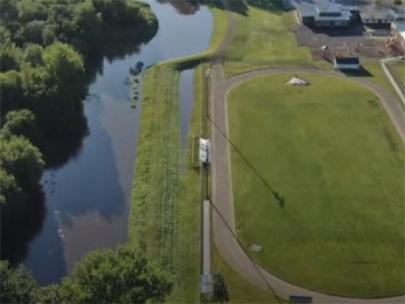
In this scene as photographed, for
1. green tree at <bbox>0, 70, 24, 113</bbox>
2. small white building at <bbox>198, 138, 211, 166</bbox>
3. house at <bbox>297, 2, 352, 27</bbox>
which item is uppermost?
house at <bbox>297, 2, 352, 27</bbox>

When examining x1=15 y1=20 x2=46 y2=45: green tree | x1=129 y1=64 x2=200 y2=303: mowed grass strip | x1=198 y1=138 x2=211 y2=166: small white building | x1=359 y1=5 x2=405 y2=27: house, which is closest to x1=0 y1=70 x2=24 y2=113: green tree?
x1=129 y1=64 x2=200 y2=303: mowed grass strip

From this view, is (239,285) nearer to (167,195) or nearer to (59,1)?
(167,195)

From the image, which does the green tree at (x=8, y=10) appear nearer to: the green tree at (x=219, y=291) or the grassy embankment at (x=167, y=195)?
the grassy embankment at (x=167, y=195)

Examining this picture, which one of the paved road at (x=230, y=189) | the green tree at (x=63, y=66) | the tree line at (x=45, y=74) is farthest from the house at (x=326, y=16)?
the green tree at (x=63, y=66)

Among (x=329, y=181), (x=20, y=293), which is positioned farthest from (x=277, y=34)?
(x=20, y=293)

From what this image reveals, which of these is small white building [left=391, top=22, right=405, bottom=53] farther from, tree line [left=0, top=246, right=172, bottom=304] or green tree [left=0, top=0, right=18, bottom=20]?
tree line [left=0, top=246, right=172, bottom=304]

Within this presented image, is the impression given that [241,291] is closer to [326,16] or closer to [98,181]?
[98,181]
